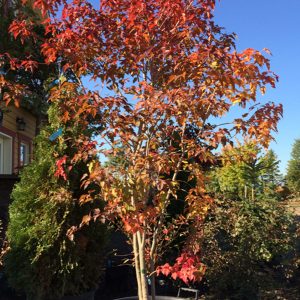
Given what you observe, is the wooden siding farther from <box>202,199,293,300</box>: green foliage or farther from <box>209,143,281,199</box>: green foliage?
<box>202,199,293,300</box>: green foliage

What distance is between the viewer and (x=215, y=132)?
296cm

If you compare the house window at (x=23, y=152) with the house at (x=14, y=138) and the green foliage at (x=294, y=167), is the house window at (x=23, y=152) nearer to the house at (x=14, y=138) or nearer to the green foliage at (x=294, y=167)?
the house at (x=14, y=138)

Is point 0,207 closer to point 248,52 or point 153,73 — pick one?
point 153,73

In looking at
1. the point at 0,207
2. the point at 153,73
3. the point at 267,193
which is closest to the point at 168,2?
the point at 153,73

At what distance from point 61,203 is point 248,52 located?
267 centimetres

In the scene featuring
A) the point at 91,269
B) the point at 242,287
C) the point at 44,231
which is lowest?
the point at 242,287

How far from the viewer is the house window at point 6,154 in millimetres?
11898

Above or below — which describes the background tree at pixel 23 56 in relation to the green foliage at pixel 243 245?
above

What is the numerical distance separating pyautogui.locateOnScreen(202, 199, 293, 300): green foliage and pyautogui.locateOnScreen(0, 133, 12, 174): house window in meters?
7.29

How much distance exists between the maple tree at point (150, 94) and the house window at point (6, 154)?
8.83 m

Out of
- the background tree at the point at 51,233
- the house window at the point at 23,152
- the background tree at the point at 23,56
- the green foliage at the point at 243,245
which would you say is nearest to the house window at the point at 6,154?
the house window at the point at 23,152

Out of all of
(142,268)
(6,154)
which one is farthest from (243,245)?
(6,154)

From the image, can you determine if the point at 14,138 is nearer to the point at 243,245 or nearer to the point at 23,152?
the point at 23,152

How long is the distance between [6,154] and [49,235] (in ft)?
26.4
